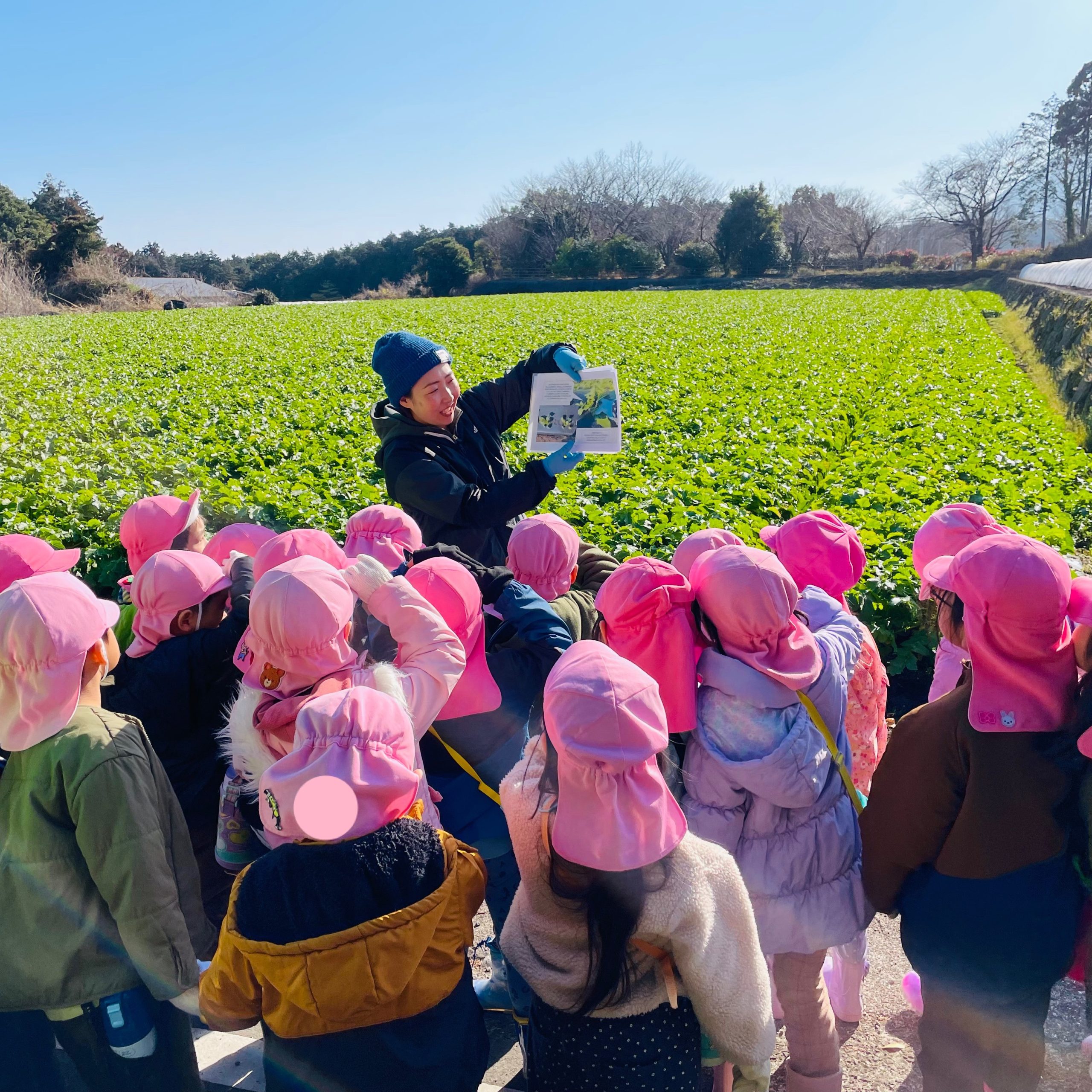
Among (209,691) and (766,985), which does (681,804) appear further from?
(209,691)

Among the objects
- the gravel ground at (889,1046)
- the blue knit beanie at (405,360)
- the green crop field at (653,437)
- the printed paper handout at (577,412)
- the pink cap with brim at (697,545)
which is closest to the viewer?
the gravel ground at (889,1046)

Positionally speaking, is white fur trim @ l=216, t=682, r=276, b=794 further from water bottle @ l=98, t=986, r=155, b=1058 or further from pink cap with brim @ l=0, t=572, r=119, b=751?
water bottle @ l=98, t=986, r=155, b=1058

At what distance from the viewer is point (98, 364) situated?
19609 millimetres

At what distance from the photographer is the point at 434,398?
3.71 m

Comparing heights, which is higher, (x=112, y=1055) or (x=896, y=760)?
(x=896, y=760)

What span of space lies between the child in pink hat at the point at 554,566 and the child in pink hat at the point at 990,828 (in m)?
1.23

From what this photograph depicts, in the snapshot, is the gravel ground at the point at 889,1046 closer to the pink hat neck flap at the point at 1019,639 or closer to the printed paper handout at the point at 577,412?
the pink hat neck flap at the point at 1019,639

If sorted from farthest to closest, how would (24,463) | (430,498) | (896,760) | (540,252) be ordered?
(540,252)
(24,463)
(430,498)
(896,760)

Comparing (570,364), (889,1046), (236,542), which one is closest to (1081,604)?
(889,1046)

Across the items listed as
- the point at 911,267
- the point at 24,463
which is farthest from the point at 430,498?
the point at 911,267

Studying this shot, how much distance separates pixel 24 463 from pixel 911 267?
67679 millimetres

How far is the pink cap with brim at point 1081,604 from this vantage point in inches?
81.3

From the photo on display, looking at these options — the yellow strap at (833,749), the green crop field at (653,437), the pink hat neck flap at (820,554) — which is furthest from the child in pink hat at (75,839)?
the green crop field at (653,437)

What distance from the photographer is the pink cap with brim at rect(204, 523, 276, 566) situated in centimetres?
372
